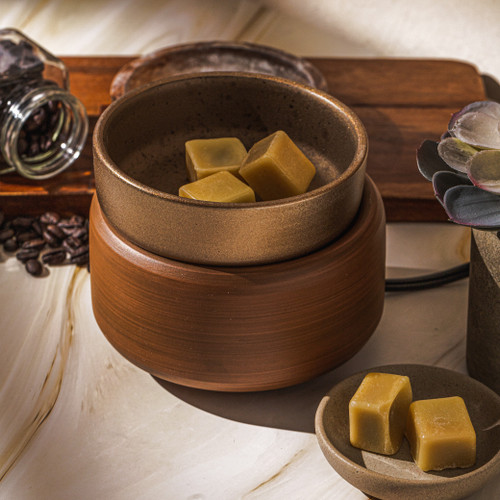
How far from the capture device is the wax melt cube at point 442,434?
677mm

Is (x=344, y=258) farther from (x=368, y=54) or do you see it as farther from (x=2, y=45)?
(x=368, y=54)

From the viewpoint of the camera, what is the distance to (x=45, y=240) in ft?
3.40

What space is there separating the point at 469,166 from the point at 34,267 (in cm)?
57

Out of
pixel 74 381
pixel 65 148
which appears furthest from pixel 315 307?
pixel 65 148

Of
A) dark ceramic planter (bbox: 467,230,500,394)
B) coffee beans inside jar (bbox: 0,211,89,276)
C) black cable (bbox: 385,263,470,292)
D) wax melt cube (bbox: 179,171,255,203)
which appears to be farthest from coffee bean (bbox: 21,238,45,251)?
dark ceramic planter (bbox: 467,230,500,394)

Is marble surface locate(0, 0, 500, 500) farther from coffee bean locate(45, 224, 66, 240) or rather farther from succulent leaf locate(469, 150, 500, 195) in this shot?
succulent leaf locate(469, 150, 500, 195)

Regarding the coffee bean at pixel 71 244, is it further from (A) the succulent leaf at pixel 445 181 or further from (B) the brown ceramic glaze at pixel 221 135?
(A) the succulent leaf at pixel 445 181

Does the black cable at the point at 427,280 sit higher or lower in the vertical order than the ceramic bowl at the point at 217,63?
lower

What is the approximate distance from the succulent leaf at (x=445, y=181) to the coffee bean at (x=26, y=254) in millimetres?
548

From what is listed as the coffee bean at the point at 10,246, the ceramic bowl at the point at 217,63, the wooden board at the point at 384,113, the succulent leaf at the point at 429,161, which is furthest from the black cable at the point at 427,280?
the coffee bean at the point at 10,246

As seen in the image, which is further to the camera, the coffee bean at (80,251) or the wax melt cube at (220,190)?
the coffee bean at (80,251)

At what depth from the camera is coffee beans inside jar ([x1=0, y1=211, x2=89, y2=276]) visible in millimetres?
1013

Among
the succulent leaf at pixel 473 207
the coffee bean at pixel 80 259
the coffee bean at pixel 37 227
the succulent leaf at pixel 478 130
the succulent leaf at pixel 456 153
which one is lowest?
the coffee bean at pixel 80 259

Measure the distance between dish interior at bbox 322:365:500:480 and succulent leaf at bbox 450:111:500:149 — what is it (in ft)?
0.76
